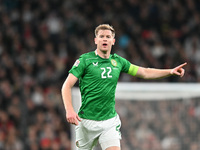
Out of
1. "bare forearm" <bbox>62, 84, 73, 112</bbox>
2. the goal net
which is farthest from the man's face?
the goal net

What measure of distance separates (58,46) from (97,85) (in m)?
9.18

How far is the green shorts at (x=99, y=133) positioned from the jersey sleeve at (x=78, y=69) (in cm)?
60

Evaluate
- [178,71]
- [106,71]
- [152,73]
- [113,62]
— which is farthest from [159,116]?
[106,71]

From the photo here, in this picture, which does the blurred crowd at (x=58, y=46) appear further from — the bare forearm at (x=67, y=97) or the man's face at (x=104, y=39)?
the bare forearm at (x=67, y=97)

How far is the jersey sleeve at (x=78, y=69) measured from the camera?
18.3ft

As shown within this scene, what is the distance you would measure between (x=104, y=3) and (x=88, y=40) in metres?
1.61

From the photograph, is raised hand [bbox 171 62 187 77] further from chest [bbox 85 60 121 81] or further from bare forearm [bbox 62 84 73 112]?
bare forearm [bbox 62 84 73 112]

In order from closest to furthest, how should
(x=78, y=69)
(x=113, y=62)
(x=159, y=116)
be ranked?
(x=78, y=69) < (x=113, y=62) < (x=159, y=116)

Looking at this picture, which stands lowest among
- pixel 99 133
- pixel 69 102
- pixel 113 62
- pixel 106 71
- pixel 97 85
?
pixel 99 133

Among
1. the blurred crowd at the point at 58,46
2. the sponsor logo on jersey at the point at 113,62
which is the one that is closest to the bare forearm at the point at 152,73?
the sponsor logo on jersey at the point at 113,62

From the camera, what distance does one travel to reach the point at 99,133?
5.79 meters

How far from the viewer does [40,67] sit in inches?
556

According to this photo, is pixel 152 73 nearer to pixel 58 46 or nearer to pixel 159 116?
pixel 159 116

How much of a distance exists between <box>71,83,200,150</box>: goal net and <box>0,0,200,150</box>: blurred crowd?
342 centimetres
